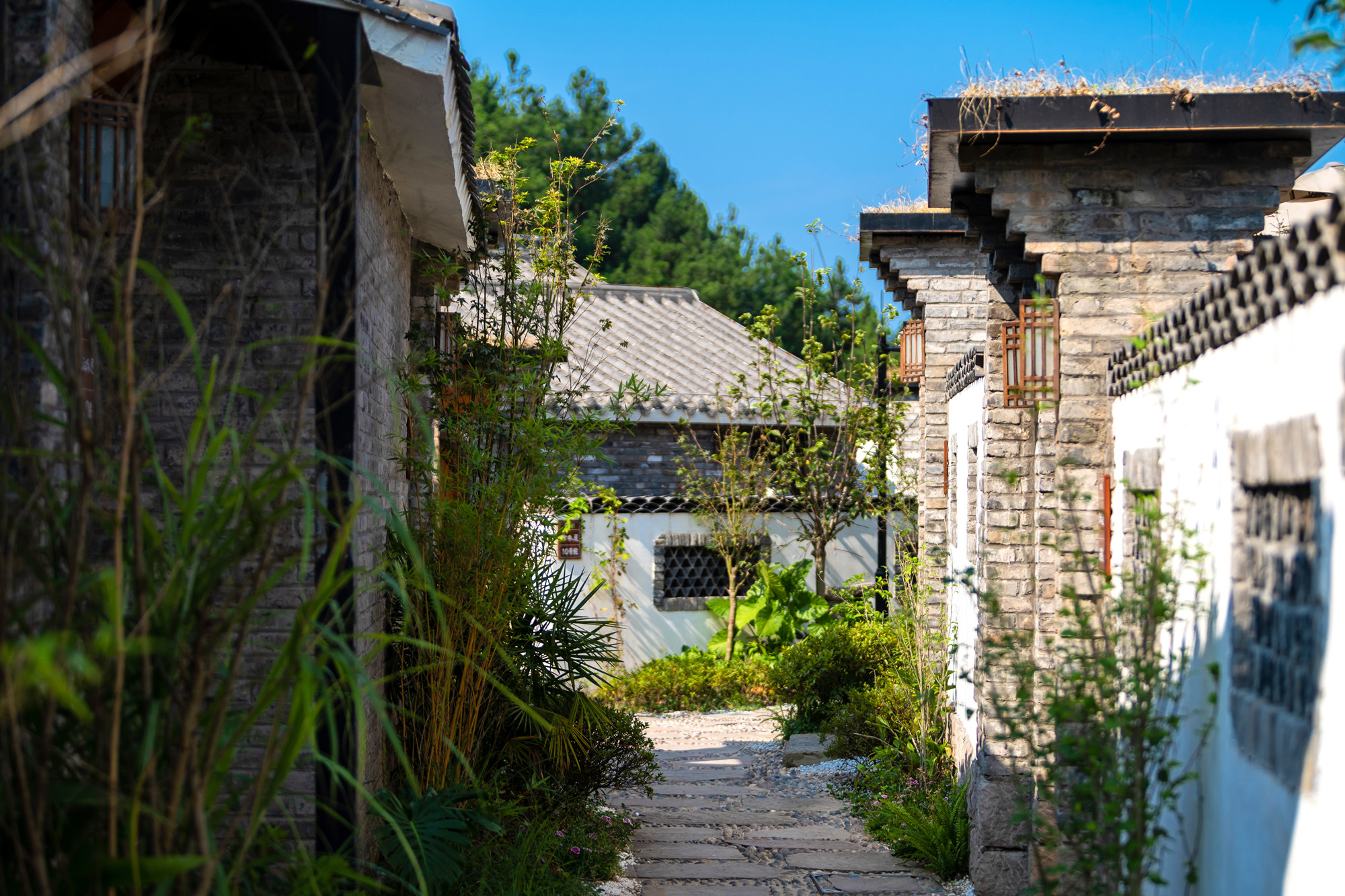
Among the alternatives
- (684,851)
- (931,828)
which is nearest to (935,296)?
(931,828)

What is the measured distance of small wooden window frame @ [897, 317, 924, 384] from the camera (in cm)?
859

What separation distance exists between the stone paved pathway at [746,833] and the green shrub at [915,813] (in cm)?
10

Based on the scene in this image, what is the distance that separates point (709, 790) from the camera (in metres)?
7.52

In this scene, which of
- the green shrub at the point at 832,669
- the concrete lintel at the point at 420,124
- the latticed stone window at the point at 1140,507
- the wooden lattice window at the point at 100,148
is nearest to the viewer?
the wooden lattice window at the point at 100,148

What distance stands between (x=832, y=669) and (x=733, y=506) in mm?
2829

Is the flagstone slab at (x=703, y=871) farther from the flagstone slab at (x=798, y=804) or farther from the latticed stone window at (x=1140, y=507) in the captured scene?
the latticed stone window at (x=1140, y=507)

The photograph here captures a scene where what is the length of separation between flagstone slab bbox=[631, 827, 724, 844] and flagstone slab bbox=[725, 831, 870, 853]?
0.15m

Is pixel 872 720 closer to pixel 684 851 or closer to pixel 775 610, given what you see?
pixel 684 851

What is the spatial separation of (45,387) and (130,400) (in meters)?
1.25

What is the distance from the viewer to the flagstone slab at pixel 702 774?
306 inches

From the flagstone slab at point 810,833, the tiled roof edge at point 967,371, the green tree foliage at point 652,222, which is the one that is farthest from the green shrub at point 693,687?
the green tree foliage at point 652,222

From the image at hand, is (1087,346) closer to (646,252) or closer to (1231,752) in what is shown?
(1231,752)

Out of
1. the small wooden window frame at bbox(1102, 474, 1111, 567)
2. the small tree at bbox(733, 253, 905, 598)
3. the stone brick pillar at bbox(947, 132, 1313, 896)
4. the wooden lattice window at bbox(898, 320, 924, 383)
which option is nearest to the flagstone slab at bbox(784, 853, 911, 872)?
the stone brick pillar at bbox(947, 132, 1313, 896)

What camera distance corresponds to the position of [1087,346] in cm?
466
